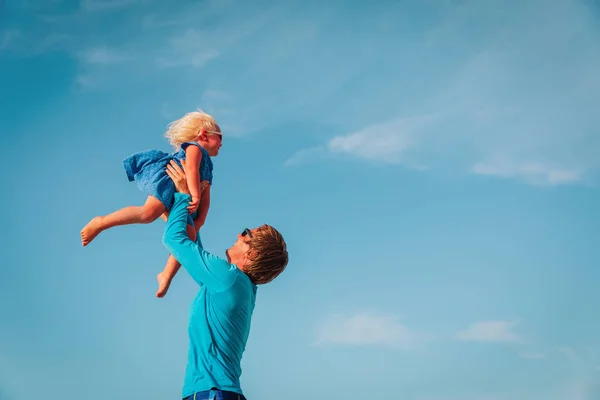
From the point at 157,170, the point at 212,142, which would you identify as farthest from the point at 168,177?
the point at 212,142

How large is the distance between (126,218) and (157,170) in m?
0.57

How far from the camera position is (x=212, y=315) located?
491 centimetres

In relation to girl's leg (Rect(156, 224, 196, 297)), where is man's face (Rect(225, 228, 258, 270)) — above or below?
below

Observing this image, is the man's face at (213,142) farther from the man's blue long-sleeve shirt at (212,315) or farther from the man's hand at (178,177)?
the man's blue long-sleeve shirt at (212,315)

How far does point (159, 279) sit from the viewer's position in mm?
6715

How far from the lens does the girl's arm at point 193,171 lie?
627cm

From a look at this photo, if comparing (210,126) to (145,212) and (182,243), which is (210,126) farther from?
(182,243)

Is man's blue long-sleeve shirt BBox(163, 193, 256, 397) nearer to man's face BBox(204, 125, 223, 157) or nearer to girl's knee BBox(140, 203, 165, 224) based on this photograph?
girl's knee BBox(140, 203, 165, 224)

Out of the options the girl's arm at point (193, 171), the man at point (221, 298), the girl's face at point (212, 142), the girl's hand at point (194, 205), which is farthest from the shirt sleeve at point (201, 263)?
the girl's face at point (212, 142)

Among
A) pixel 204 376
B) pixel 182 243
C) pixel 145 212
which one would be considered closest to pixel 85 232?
pixel 145 212

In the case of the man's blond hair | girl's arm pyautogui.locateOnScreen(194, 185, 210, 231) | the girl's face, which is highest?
the girl's face

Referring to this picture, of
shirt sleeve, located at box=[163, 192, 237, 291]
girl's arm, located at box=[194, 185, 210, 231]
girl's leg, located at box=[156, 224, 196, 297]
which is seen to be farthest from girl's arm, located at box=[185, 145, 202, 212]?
shirt sleeve, located at box=[163, 192, 237, 291]

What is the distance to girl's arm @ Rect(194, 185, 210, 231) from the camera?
21.4 ft

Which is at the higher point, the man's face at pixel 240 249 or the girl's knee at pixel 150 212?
the girl's knee at pixel 150 212
